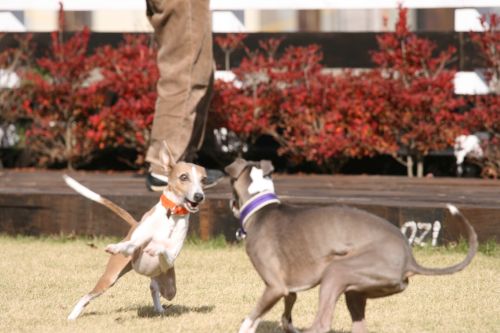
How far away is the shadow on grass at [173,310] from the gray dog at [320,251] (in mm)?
1031

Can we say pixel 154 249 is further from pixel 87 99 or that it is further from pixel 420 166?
pixel 87 99

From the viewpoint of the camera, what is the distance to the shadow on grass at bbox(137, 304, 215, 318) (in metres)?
6.80

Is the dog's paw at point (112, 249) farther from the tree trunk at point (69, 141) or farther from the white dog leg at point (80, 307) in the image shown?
the tree trunk at point (69, 141)

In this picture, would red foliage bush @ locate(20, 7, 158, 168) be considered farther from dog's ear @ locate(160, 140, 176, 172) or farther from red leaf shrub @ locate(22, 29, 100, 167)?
dog's ear @ locate(160, 140, 176, 172)

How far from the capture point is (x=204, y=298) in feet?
23.9

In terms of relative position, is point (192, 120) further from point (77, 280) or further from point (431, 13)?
point (431, 13)

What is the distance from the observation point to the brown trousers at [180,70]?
383 inches

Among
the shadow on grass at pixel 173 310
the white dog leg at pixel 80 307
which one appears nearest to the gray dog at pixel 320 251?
the shadow on grass at pixel 173 310

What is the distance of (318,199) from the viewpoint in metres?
9.24

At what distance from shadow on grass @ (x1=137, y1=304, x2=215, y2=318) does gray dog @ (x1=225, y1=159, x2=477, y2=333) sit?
3.38ft

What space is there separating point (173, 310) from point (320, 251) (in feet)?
5.25

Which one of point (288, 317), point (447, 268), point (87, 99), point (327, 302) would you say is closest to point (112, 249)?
point (288, 317)

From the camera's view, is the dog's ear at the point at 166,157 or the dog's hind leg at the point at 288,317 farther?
the dog's ear at the point at 166,157

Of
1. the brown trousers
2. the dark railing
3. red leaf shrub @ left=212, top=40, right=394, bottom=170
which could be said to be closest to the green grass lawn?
the brown trousers
